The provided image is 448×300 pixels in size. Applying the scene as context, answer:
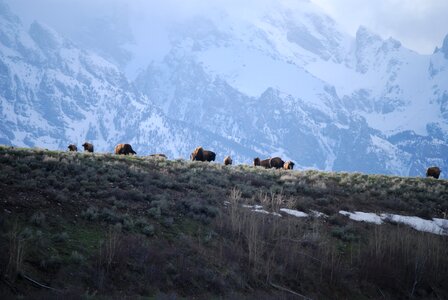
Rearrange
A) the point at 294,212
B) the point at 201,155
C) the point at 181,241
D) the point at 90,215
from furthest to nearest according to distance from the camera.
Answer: the point at 201,155, the point at 294,212, the point at 181,241, the point at 90,215

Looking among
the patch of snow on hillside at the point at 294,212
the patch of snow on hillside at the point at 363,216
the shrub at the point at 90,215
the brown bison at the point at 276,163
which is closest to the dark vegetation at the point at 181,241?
the shrub at the point at 90,215

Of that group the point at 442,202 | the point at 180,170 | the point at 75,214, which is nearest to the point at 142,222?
the point at 75,214

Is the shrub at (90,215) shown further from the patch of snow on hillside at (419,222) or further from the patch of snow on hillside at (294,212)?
the patch of snow on hillside at (419,222)

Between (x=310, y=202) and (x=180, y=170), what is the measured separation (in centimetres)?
632

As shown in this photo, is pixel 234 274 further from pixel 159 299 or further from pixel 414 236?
pixel 414 236

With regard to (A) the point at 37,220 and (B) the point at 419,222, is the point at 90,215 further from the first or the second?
(B) the point at 419,222

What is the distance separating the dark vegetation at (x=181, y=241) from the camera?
12125 millimetres

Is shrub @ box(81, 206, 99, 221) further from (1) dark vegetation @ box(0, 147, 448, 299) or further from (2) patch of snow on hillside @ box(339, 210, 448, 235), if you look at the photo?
(2) patch of snow on hillside @ box(339, 210, 448, 235)

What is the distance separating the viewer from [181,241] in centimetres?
1479

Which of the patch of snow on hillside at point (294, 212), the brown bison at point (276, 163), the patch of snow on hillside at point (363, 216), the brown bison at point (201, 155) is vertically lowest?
the patch of snow on hillside at point (294, 212)

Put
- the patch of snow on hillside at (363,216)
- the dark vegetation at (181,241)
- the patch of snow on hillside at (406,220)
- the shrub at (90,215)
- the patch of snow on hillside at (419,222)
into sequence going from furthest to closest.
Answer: the patch of snow on hillside at (363,216)
the patch of snow on hillside at (406,220)
the patch of snow on hillside at (419,222)
the shrub at (90,215)
the dark vegetation at (181,241)

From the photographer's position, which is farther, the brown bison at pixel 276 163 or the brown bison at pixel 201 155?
the brown bison at pixel 276 163

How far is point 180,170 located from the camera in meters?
24.3

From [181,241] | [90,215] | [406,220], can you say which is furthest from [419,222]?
[90,215]
